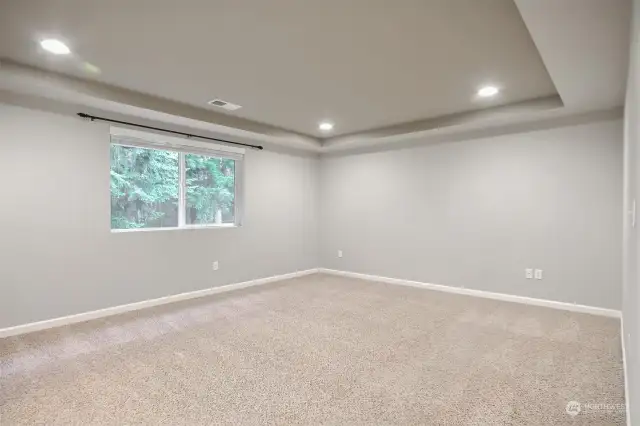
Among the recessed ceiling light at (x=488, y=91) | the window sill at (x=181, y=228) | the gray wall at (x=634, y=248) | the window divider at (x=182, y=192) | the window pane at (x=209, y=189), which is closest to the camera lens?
the gray wall at (x=634, y=248)

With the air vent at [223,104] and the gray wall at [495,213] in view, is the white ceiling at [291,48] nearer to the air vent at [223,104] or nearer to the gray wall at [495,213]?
the air vent at [223,104]

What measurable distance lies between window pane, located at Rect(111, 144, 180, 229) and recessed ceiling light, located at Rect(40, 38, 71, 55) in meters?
1.44

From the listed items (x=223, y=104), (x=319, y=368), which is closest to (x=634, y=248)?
(x=319, y=368)

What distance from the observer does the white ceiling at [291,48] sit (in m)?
2.20

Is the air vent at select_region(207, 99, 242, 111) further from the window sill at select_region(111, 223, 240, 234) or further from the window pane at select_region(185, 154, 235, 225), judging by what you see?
the window sill at select_region(111, 223, 240, 234)

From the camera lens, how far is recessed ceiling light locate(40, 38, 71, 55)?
2.62 meters

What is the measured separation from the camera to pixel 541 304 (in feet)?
14.3

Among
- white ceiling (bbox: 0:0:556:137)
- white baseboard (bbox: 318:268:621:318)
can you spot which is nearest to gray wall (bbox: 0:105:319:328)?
white ceiling (bbox: 0:0:556:137)

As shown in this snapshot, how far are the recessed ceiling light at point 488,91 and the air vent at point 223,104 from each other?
8.62ft

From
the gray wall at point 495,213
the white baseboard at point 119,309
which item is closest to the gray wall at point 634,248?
the gray wall at point 495,213

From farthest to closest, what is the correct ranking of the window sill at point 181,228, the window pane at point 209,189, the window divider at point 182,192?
the window pane at point 209,189 < the window divider at point 182,192 < the window sill at point 181,228

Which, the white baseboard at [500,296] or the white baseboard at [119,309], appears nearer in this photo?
the white baseboard at [119,309]

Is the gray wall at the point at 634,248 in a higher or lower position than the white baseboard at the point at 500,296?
higher

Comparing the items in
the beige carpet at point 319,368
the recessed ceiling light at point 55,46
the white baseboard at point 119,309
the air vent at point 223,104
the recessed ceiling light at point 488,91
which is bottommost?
the beige carpet at point 319,368
